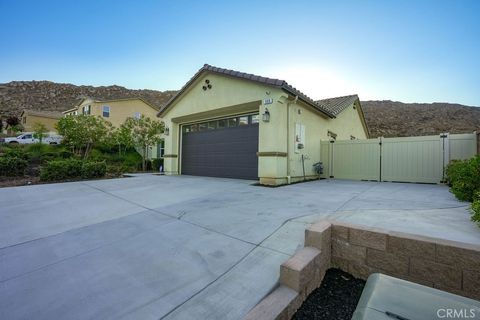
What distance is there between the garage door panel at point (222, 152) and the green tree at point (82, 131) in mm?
9080

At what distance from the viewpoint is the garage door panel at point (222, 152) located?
330 inches

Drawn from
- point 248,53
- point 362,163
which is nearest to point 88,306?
point 362,163

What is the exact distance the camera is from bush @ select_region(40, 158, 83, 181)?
324 inches

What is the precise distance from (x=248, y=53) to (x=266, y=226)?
10027mm

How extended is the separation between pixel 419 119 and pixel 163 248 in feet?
133

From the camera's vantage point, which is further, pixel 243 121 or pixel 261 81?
pixel 243 121

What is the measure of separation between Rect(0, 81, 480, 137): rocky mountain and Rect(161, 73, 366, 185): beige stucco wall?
24.0m

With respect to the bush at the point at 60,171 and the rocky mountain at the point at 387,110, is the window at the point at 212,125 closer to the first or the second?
the bush at the point at 60,171

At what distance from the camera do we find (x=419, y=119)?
3139cm

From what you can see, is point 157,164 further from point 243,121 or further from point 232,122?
point 243,121

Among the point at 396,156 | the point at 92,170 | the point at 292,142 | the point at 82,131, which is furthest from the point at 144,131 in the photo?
the point at 396,156

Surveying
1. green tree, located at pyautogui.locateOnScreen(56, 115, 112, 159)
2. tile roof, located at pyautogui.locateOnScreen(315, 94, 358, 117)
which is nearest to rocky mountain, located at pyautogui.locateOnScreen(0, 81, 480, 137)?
tile roof, located at pyautogui.locateOnScreen(315, 94, 358, 117)

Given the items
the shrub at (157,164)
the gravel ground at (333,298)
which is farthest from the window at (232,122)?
the shrub at (157,164)

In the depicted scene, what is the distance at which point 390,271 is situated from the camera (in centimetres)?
205
